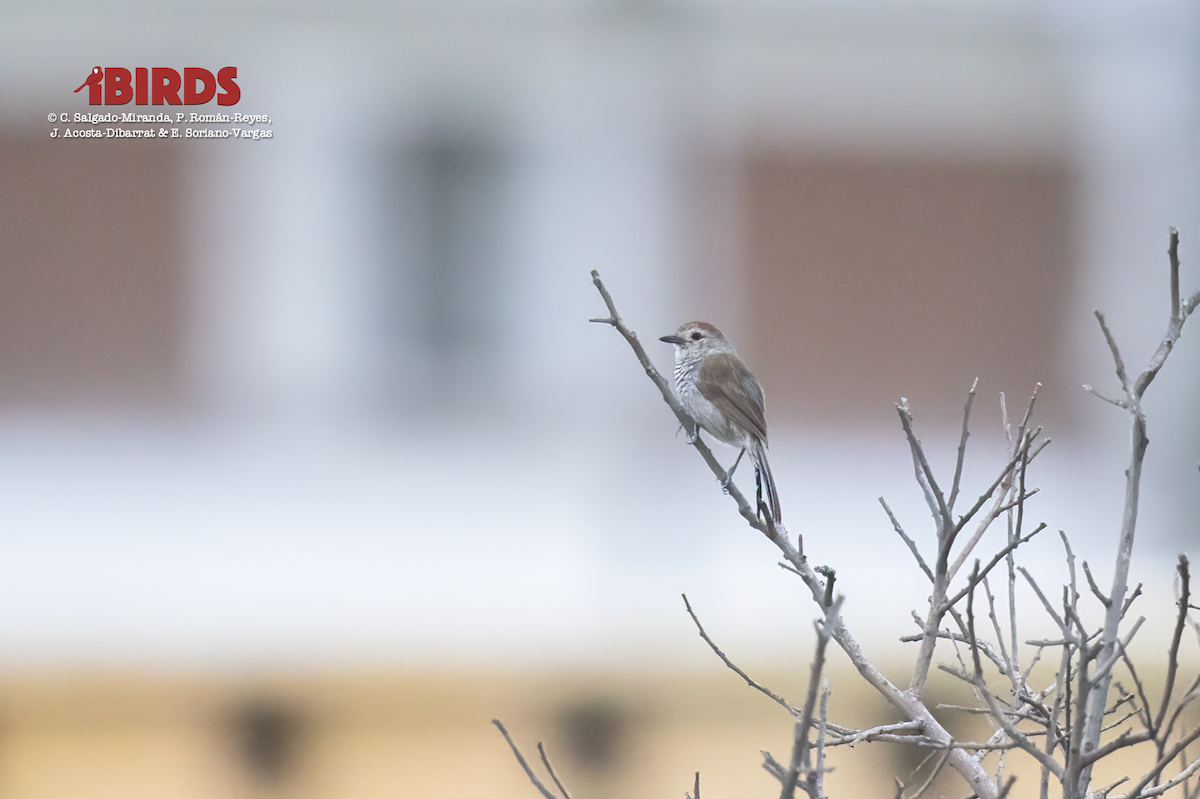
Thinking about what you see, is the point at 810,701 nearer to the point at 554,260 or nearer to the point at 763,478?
the point at 763,478

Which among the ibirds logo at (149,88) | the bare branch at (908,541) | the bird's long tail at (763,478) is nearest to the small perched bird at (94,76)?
the ibirds logo at (149,88)

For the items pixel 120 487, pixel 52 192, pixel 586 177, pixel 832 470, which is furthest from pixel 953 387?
pixel 52 192

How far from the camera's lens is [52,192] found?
5965mm

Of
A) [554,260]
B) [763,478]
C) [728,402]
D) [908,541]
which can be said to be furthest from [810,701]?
[554,260]

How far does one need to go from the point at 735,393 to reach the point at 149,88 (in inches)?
156

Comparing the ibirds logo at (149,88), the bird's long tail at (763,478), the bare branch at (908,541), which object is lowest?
the bird's long tail at (763,478)

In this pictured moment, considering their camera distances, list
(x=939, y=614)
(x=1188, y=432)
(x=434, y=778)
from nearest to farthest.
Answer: (x=939, y=614) → (x=434, y=778) → (x=1188, y=432)

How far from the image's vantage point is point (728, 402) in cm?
295

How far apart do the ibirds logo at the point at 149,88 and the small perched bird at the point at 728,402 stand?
350 cm

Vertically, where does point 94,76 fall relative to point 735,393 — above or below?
above

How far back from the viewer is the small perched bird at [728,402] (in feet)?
9.54

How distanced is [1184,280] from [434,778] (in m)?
4.61

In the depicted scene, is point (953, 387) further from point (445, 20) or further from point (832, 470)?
point (445, 20)

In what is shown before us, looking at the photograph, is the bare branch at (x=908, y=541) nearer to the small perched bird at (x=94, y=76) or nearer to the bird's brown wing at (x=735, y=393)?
the bird's brown wing at (x=735, y=393)
